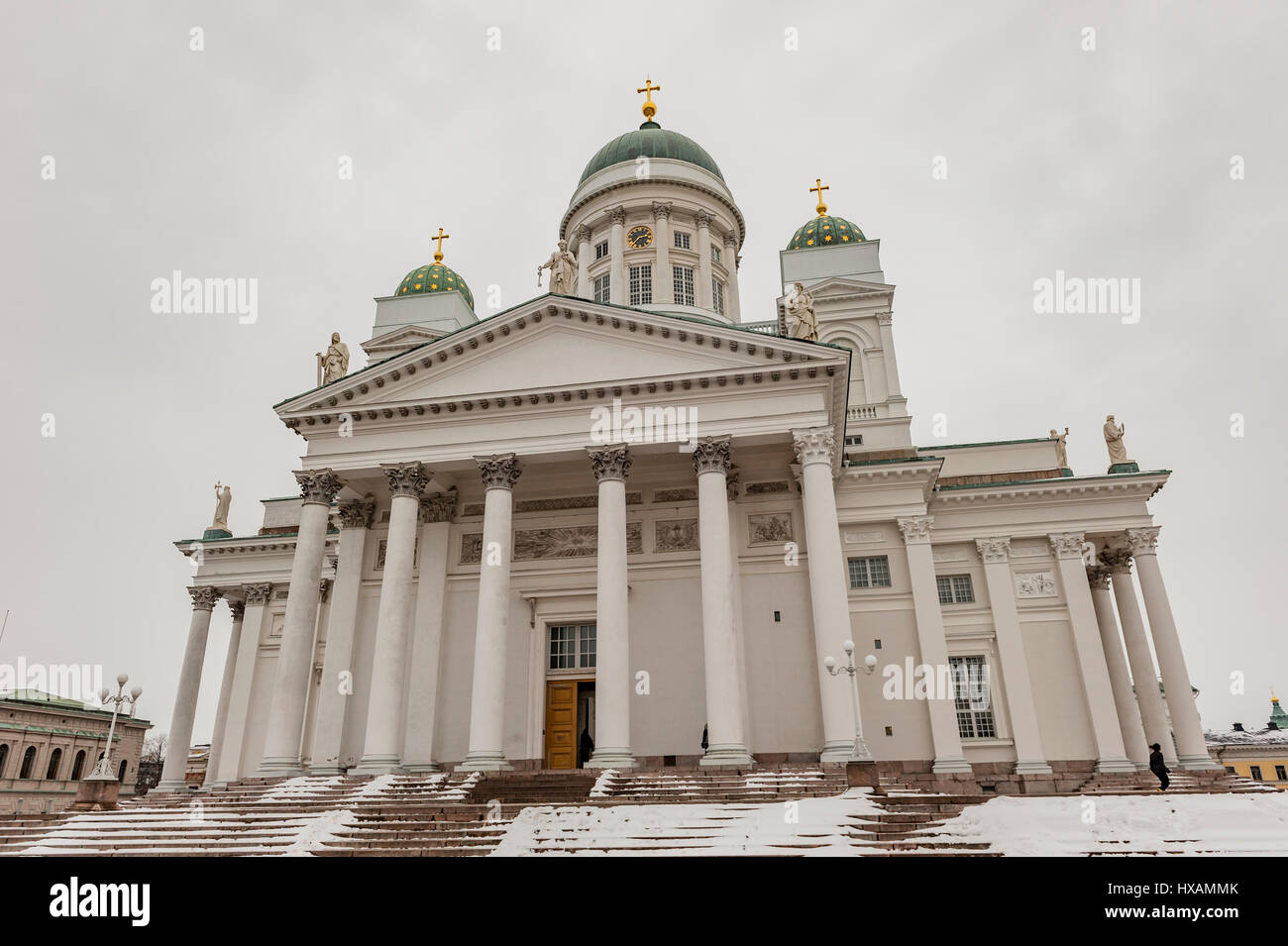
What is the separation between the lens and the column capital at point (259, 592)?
3244 centimetres

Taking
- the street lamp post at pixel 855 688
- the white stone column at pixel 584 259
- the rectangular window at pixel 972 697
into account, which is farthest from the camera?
the white stone column at pixel 584 259

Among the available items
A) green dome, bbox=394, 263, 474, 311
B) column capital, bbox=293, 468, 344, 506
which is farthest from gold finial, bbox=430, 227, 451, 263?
column capital, bbox=293, 468, 344, 506

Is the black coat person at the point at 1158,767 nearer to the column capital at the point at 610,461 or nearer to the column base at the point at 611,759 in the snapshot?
the column base at the point at 611,759

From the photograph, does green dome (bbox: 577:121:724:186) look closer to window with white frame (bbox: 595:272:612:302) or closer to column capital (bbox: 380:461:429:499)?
window with white frame (bbox: 595:272:612:302)

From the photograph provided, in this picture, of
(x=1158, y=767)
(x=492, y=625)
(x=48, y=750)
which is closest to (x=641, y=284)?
(x=492, y=625)

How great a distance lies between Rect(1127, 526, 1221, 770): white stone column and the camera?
24.8 metres

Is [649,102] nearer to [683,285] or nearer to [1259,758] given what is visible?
[683,285]

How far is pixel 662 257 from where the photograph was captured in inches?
1313

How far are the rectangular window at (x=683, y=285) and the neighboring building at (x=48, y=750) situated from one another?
49690 millimetres

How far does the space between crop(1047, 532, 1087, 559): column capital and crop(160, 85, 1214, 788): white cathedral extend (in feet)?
0.30

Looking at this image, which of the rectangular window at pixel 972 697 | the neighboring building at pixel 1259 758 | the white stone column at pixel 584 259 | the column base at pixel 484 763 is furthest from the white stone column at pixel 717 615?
the neighboring building at pixel 1259 758
